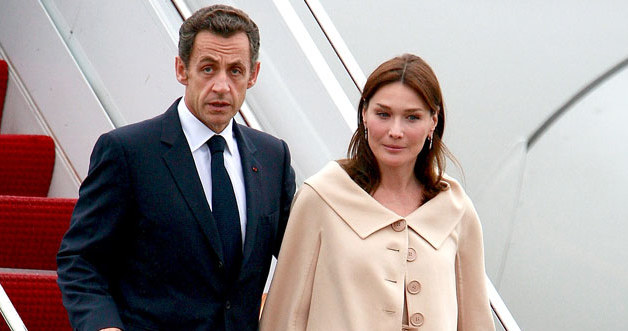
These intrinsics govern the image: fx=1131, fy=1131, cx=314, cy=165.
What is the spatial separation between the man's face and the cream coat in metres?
0.29

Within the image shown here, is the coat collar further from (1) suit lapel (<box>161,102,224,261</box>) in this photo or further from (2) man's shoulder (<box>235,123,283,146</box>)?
(1) suit lapel (<box>161,102,224,261</box>)

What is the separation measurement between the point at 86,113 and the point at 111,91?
14 cm

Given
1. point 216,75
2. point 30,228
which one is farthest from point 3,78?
point 216,75

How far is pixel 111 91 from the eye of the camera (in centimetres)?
383

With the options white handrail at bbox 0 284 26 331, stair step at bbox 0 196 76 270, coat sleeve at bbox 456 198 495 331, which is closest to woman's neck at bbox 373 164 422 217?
coat sleeve at bbox 456 198 495 331

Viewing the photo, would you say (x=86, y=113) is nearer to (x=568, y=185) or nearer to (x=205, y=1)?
(x=205, y=1)

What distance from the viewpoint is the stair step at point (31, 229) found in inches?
143

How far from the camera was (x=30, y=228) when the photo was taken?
365 centimetres

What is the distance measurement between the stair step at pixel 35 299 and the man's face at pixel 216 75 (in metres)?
1.23

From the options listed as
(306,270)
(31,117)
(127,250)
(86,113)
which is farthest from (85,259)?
(31,117)

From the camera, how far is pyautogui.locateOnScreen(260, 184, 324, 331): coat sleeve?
8.29 feet

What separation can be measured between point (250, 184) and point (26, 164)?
5.54 feet

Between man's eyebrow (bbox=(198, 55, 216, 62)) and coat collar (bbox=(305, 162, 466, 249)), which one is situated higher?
man's eyebrow (bbox=(198, 55, 216, 62))

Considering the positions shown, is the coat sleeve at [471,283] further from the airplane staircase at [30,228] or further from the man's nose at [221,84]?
the airplane staircase at [30,228]
